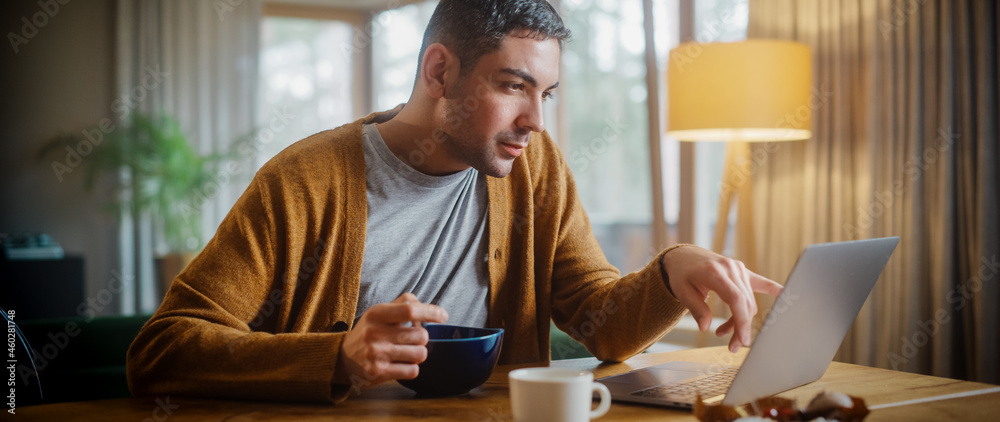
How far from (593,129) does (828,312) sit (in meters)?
3.05

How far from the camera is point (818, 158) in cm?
282

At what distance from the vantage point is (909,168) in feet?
8.17

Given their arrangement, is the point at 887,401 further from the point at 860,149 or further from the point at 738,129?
the point at 860,149

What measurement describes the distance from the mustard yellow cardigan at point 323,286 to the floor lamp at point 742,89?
43.4 inches

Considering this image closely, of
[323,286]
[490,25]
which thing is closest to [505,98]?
[490,25]

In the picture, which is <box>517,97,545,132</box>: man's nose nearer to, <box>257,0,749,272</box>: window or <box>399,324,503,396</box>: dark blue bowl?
<box>399,324,503,396</box>: dark blue bowl

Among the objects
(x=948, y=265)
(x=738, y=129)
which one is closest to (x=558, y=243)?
(x=738, y=129)

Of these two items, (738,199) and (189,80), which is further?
(189,80)

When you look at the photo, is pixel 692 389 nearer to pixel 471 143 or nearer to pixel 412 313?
pixel 412 313

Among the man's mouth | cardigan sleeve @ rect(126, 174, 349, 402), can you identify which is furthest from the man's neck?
cardigan sleeve @ rect(126, 174, 349, 402)

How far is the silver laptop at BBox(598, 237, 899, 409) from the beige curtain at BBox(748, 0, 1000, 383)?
162 centimetres

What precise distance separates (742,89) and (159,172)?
349 centimetres

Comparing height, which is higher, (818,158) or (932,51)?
(932,51)

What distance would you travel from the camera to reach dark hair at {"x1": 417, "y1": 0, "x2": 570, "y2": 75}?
1320mm
